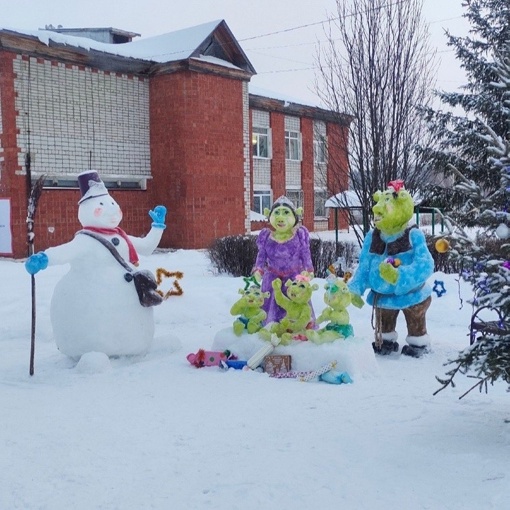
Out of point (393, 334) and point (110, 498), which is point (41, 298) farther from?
point (110, 498)

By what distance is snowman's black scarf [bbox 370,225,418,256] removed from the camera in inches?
261

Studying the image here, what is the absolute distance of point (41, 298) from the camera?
9000mm

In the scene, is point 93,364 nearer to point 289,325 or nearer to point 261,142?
point 289,325

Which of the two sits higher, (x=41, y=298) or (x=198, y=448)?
(x=41, y=298)

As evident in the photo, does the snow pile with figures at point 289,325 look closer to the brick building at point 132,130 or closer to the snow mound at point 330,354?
the snow mound at point 330,354

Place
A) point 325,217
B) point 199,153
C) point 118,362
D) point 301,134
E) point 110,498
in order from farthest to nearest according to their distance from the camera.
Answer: point 325,217 < point 301,134 < point 199,153 < point 118,362 < point 110,498

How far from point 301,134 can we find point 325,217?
3.93m

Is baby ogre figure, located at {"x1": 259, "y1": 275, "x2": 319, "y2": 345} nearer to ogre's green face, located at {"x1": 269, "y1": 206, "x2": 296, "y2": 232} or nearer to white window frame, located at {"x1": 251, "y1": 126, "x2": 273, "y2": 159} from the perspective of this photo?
ogre's green face, located at {"x1": 269, "y1": 206, "x2": 296, "y2": 232}

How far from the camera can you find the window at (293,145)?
25891mm

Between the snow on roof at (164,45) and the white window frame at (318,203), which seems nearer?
the snow on roof at (164,45)

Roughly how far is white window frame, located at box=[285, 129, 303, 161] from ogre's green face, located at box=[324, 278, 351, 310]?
2025cm

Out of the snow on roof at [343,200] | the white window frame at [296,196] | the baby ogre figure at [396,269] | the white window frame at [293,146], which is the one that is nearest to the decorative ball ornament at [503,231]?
the baby ogre figure at [396,269]

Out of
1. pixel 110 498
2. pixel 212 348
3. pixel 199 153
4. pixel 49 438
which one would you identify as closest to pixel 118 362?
pixel 212 348

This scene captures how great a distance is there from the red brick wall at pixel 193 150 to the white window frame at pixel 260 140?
18.6ft
